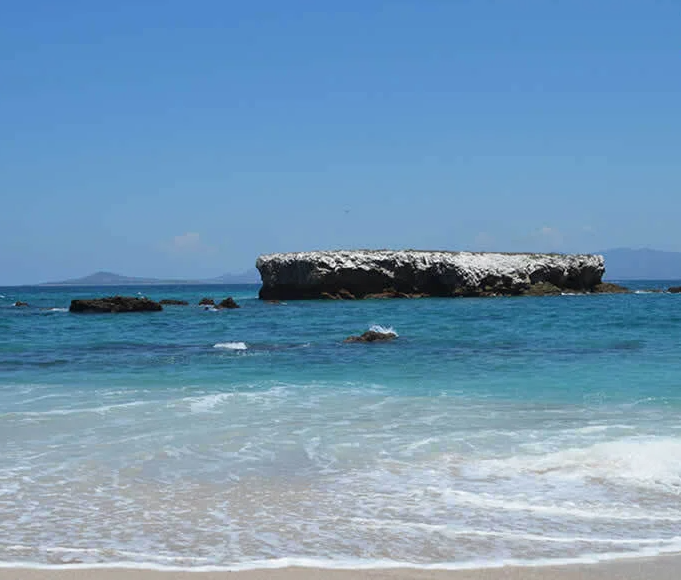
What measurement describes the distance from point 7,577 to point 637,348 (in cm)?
1761

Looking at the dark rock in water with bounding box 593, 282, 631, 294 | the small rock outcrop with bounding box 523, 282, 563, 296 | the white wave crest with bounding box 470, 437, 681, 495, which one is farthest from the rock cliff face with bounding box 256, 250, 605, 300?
the white wave crest with bounding box 470, 437, 681, 495

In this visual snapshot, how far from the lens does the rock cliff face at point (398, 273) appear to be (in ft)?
183

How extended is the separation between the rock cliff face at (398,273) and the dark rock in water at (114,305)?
1508 cm

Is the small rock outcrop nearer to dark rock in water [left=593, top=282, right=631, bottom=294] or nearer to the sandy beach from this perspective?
dark rock in water [left=593, top=282, right=631, bottom=294]

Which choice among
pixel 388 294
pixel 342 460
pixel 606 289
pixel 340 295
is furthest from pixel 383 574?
pixel 606 289

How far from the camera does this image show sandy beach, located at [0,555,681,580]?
184 inches

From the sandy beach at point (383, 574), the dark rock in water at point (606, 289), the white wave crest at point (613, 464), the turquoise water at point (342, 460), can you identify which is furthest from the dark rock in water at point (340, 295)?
the sandy beach at point (383, 574)

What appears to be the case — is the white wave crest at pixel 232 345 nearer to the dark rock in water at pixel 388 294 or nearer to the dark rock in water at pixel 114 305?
the dark rock in water at pixel 114 305

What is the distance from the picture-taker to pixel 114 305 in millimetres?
42125

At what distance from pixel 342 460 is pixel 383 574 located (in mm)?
3212

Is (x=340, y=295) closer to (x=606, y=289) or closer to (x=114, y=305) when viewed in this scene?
(x=114, y=305)

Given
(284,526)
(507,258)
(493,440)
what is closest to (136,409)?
(493,440)

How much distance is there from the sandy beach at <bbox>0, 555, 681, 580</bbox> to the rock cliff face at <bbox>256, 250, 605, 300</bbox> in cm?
5036

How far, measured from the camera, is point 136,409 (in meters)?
11.4
